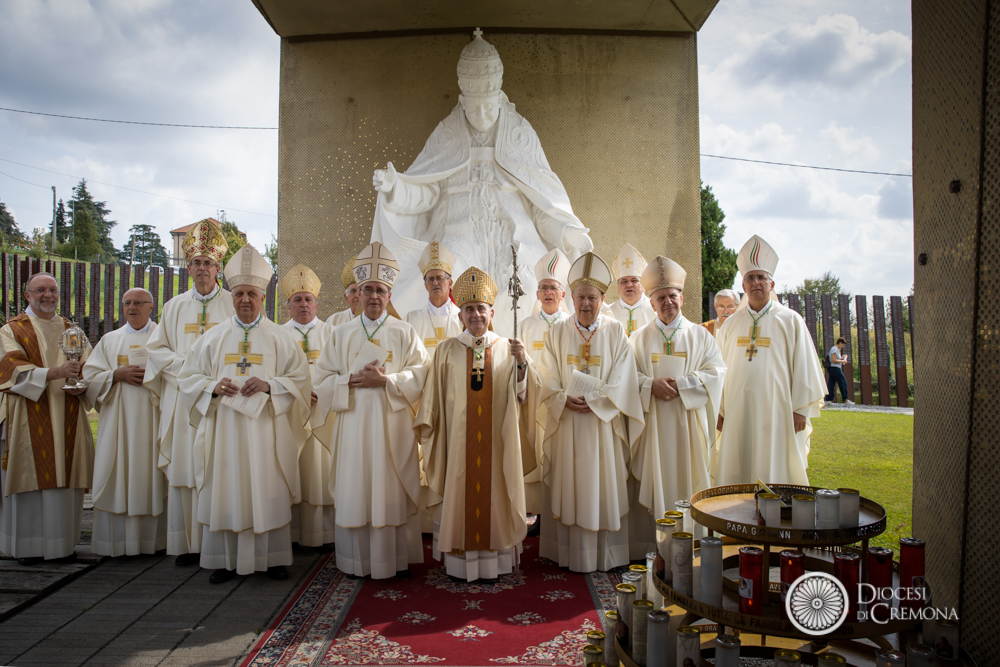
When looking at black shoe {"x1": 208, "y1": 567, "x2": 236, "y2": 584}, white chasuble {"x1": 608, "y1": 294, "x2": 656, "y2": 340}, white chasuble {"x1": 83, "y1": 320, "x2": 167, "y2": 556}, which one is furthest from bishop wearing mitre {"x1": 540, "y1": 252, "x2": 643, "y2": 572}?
white chasuble {"x1": 83, "y1": 320, "x2": 167, "y2": 556}

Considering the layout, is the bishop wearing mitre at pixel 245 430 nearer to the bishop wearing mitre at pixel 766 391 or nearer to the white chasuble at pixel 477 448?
the white chasuble at pixel 477 448

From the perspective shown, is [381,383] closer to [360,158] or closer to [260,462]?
[260,462]

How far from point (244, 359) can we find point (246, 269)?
0.67 m

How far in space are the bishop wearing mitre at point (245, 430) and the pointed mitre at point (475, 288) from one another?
1.40 meters

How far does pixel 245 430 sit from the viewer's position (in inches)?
184

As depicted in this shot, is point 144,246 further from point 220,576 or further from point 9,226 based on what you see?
point 220,576

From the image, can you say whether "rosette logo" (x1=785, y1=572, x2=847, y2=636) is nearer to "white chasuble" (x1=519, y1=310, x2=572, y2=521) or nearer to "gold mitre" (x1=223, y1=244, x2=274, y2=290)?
"white chasuble" (x1=519, y1=310, x2=572, y2=521)

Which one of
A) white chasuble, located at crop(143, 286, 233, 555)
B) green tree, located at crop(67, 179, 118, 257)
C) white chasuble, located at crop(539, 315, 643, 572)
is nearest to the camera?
white chasuble, located at crop(539, 315, 643, 572)

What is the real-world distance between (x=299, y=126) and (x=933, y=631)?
902 centimetres

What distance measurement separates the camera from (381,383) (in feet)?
15.2

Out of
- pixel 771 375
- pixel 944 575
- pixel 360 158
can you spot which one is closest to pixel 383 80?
pixel 360 158

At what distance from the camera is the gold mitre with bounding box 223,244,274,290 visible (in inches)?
191

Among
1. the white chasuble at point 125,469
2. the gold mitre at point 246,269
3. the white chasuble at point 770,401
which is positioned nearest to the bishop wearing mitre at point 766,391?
the white chasuble at point 770,401

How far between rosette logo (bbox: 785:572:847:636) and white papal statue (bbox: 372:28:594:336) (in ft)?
15.8
